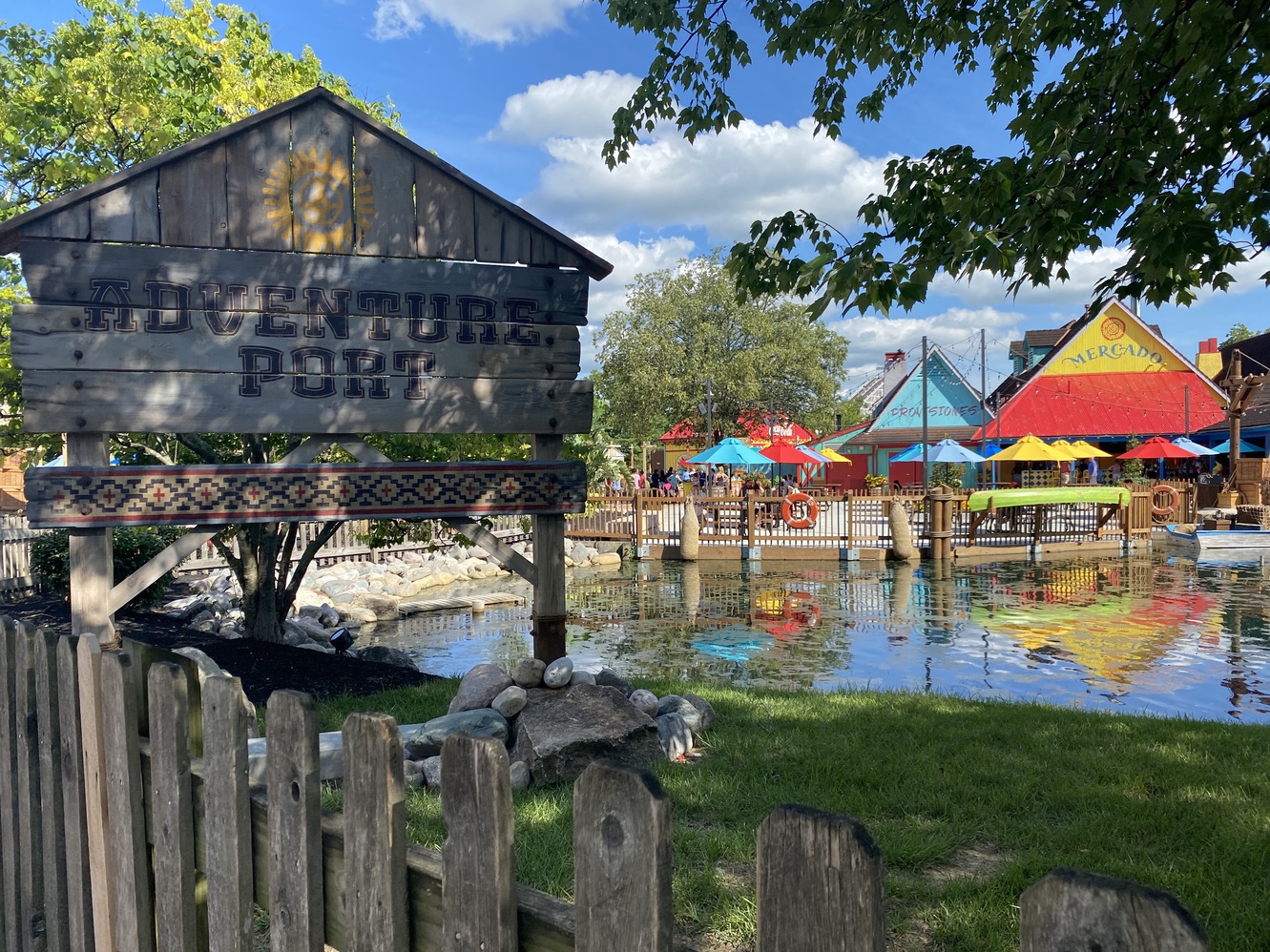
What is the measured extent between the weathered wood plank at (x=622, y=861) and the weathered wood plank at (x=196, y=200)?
217 inches

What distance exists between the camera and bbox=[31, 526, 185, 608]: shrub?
12023 mm

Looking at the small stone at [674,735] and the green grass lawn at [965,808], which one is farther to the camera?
the small stone at [674,735]

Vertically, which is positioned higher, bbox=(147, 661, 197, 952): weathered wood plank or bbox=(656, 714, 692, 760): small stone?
bbox=(147, 661, 197, 952): weathered wood plank

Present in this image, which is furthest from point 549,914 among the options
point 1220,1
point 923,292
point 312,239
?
point 312,239

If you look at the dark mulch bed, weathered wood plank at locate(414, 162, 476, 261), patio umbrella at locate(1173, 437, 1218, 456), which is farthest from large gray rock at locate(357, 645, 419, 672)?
patio umbrella at locate(1173, 437, 1218, 456)

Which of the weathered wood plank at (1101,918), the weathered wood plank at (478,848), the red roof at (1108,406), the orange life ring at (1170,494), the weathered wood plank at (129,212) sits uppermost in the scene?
the red roof at (1108,406)

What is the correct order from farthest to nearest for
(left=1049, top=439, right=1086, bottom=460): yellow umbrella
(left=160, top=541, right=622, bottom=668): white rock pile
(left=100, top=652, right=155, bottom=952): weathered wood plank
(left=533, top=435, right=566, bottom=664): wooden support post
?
(left=1049, top=439, right=1086, bottom=460): yellow umbrella
(left=160, top=541, right=622, bottom=668): white rock pile
(left=533, top=435, right=566, bottom=664): wooden support post
(left=100, top=652, right=155, bottom=952): weathered wood plank

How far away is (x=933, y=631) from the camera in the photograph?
1313 centimetres

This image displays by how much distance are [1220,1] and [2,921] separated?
5753 mm

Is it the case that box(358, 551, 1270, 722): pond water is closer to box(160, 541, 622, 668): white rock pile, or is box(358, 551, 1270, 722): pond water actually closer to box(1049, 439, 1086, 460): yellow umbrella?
box(160, 541, 622, 668): white rock pile

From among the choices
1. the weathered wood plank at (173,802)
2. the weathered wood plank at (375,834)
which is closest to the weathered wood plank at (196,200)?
the weathered wood plank at (173,802)

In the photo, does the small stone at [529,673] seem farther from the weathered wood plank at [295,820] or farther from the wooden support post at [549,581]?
the weathered wood plank at [295,820]

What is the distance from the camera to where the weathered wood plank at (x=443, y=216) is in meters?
5.98

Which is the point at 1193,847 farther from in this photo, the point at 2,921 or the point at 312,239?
the point at 312,239
